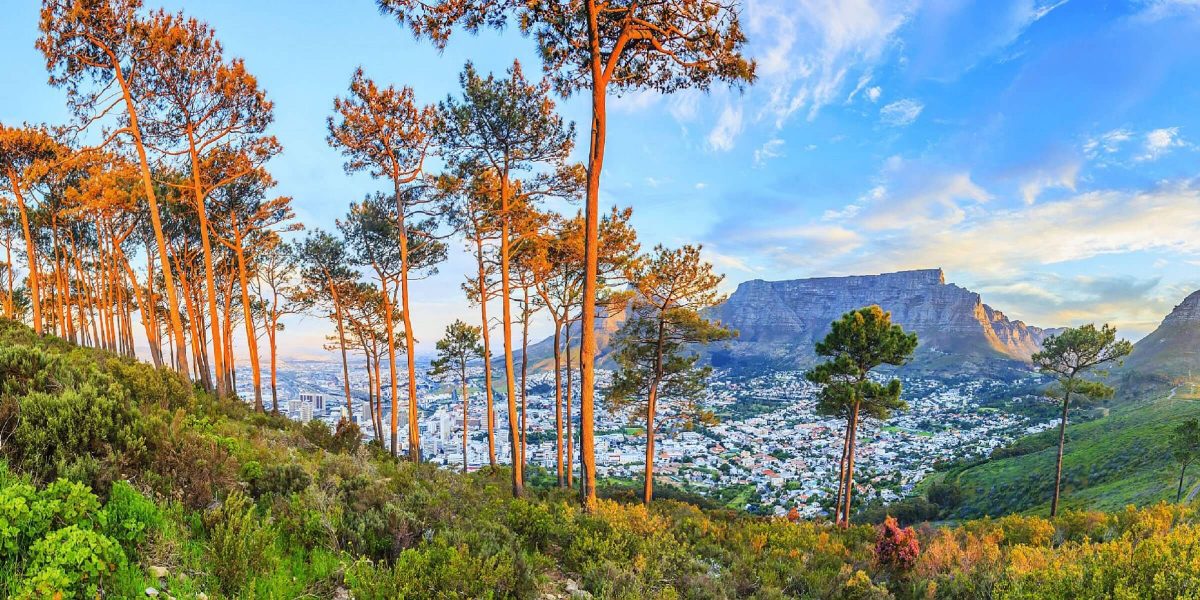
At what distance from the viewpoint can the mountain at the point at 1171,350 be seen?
7888 centimetres

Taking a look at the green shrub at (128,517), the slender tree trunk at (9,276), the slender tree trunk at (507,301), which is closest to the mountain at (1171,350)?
the slender tree trunk at (507,301)

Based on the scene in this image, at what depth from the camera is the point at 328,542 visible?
4.45 metres

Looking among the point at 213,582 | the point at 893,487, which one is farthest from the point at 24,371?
the point at 893,487

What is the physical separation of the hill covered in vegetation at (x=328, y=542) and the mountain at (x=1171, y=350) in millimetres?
105250

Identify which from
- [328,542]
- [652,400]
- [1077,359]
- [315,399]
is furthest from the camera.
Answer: [315,399]

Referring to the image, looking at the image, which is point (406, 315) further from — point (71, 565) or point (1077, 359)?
point (1077, 359)

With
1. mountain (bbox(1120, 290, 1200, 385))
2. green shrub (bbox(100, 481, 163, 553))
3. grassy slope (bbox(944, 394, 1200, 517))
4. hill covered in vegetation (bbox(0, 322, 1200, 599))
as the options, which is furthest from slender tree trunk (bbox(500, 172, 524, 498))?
mountain (bbox(1120, 290, 1200, 385))

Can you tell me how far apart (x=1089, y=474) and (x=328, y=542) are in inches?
1661

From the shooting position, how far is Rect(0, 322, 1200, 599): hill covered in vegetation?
3.15 m

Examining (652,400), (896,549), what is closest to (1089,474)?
(652,400)

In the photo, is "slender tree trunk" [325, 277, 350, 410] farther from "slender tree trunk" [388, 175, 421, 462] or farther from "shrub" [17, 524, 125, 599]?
"shrub" [17, 524, 125, 599]

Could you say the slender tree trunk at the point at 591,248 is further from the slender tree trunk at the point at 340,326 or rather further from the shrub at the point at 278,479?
the slender tree trunk at the point at 340,326

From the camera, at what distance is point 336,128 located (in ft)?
44.2

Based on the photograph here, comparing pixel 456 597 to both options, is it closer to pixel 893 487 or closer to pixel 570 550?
pixel 570 550
